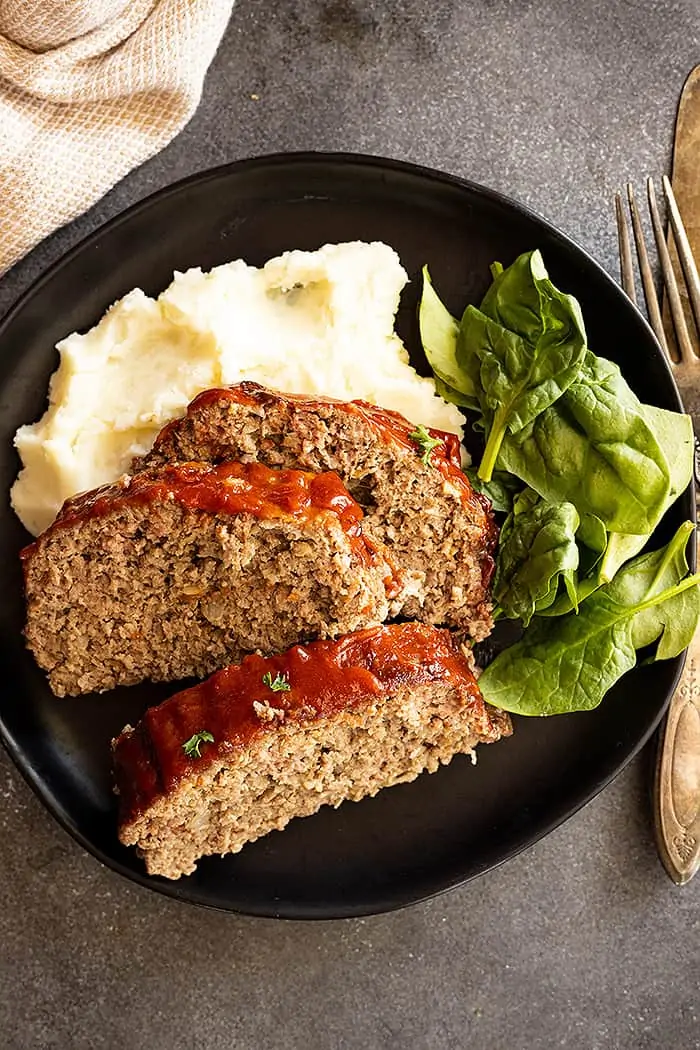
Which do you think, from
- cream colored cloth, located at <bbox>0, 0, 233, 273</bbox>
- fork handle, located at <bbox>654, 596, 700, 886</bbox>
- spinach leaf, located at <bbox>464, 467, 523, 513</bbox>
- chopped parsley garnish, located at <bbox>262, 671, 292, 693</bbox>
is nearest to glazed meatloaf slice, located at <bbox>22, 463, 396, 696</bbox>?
chopped parsley garnish, located at <bbox>262, 671, 292, 693</bbox>

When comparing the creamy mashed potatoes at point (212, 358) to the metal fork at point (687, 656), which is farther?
the metal fork at point (687, 656)

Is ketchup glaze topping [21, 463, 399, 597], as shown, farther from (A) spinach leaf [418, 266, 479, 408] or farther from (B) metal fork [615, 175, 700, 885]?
(B) metal fork [615, 175, 700, 885]

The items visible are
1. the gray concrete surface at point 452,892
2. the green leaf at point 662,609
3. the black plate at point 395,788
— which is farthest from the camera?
the gray concrete surface at point 452,892

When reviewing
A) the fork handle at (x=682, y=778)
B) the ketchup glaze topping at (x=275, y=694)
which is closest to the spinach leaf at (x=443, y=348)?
the ketchup glaze topping at (x=275, y=694)

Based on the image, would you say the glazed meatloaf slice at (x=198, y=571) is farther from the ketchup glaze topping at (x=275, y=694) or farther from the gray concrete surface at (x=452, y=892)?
the gray concrete surface at (x=452, y=892)

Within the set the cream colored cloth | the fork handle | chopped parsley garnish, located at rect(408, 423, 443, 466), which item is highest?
the cream colored cloth

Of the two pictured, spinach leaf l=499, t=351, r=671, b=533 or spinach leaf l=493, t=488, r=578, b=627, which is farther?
spinach leaf l=499, t=351, r=671, b=533
